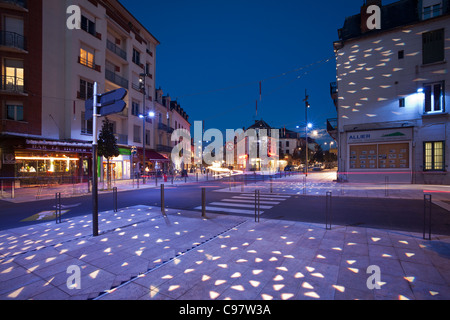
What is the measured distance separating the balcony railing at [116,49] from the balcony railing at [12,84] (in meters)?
10.1

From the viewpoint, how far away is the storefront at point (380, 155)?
58.2ft

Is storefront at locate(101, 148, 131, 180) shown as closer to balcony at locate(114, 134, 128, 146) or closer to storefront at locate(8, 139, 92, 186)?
balcony at locate(114, 134, 128, 146)

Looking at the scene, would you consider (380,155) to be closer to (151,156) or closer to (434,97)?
(434,97)

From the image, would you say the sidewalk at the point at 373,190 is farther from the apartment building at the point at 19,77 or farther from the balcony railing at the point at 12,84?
the balcony railing at the point at 12,84

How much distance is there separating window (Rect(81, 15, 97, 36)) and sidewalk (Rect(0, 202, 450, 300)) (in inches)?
885

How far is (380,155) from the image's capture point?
1873cm

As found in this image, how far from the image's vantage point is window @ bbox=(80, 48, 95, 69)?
20.4 meters

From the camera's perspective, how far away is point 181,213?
779 centimetres

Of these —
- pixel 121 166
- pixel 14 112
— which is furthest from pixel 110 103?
pixel 121 166

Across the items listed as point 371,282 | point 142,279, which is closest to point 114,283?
point 142,279

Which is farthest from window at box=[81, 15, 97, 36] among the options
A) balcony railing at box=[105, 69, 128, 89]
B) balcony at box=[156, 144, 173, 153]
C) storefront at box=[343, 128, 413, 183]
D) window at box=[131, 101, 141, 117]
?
storefront at box=[343, 128, 413, 183]

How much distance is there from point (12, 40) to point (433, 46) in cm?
3339

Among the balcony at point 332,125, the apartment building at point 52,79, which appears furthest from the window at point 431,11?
the apartment building at point 52,79
